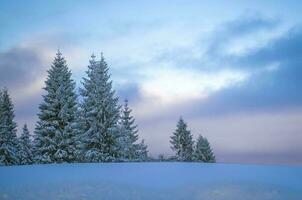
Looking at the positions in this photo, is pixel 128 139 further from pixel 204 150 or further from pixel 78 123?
pixel 204 150

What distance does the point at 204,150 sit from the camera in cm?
5922

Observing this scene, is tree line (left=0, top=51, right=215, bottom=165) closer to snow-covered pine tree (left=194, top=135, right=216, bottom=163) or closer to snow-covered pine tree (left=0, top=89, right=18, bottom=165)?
snow-covered pine tree (left=0, top=89, right=18, bottom=165)

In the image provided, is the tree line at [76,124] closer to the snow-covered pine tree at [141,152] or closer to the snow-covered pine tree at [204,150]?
the snow-covered pine tree at [141,152]

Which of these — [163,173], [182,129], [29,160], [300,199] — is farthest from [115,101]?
[300,199]

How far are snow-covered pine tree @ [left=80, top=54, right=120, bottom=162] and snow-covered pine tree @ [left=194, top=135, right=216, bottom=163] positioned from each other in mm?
23676

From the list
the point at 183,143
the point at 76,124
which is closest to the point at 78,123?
the point at 76,124

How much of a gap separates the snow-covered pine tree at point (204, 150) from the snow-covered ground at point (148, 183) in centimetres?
4550

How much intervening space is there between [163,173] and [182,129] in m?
44.9

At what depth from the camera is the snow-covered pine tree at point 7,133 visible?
38125mm

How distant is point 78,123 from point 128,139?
5.09 m

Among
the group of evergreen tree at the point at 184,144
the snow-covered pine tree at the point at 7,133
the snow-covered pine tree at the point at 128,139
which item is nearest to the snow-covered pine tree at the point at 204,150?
the group of evergreen tree at the point at 184,144

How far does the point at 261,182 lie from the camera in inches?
394

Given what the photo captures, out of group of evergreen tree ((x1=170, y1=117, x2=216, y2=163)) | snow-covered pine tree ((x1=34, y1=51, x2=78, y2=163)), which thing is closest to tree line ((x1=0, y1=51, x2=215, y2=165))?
snow-covered pine tree ((x1=34, y1=51, x2=78, y2=163))

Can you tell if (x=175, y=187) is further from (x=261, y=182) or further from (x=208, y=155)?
(x=208, y=155)
